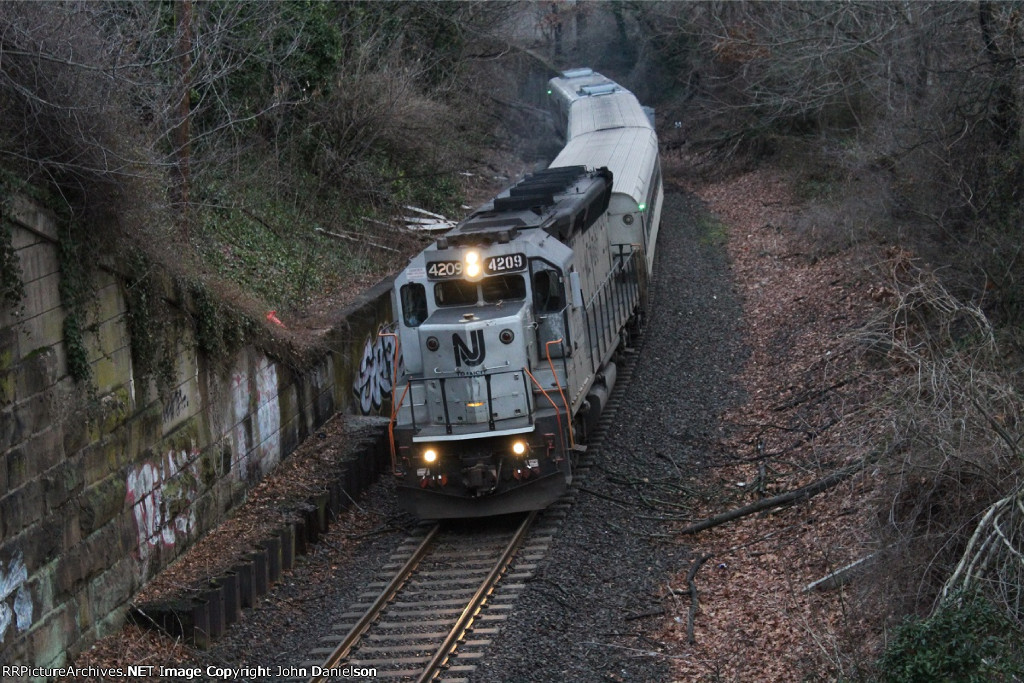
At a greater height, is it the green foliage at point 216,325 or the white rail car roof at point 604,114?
the white rail car roof at point 604,114

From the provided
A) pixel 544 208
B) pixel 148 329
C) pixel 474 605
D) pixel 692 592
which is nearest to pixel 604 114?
pixel 544 208

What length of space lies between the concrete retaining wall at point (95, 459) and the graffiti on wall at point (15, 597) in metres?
0.01

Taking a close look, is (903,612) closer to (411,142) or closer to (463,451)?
(463,451)

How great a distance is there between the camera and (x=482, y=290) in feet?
42.8

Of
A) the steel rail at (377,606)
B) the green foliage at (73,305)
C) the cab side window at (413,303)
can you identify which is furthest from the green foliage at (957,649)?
the green foliage at (73,305)

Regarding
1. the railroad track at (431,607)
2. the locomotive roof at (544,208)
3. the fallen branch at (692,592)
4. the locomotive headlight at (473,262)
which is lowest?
the fallen branch at (692,592)

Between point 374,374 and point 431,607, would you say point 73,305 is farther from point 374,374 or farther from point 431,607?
point 374,374

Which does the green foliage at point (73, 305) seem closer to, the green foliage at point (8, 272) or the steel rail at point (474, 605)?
the green foliage at point (8, 272)

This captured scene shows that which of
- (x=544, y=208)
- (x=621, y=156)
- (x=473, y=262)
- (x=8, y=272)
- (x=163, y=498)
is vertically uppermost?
(x=621, y=156)

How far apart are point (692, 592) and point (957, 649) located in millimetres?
3951

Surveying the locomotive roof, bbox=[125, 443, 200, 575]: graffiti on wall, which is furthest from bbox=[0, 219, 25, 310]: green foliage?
the locomotive roof

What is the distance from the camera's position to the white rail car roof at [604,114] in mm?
28375

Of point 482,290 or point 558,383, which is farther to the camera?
point 482,290

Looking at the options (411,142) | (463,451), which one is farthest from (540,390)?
(411,142)
